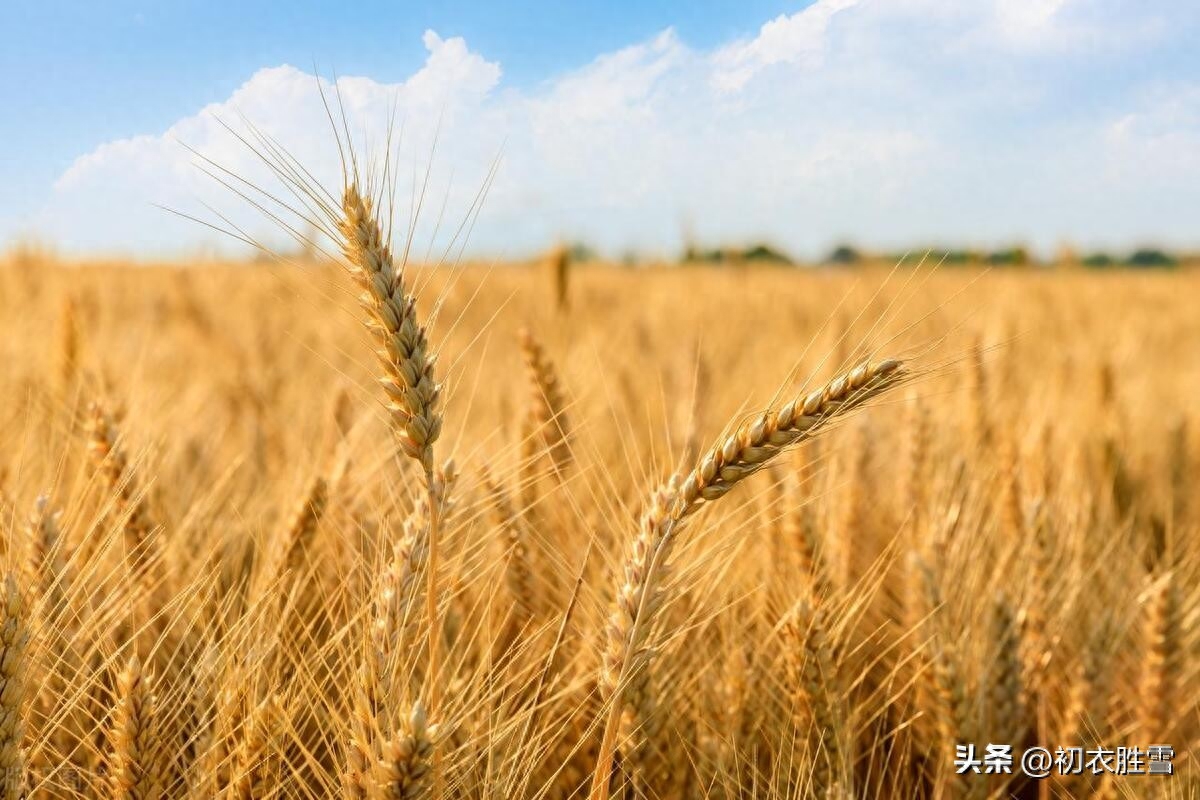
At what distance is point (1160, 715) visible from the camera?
152cm

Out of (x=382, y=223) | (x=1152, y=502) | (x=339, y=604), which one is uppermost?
(x=382, y=223)

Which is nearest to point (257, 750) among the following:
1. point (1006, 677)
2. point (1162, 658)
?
point (1006, 677)

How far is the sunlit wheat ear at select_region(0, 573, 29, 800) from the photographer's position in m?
0.88

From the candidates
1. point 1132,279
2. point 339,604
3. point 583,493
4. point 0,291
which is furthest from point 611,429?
point 1132,279

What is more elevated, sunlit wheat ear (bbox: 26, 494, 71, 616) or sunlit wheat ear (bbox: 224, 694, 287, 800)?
sunlit wheat ear (bbox: 26, 494, 71, 616)

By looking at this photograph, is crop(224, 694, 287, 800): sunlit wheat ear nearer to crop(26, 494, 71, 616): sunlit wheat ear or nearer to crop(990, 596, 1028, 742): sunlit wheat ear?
crop(26, 494, 71, 616): sunlit wheat ear

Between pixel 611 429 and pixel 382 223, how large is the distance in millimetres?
1805

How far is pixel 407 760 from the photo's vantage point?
79cm

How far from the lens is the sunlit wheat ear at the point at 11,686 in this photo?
878 millimetres

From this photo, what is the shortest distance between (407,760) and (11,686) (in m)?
0.41

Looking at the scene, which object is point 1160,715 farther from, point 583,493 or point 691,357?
point 691,357

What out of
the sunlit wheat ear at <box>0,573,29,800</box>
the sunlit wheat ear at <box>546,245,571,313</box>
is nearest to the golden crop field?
the sunlit wheat ear at <box>0,573,29,800</box>

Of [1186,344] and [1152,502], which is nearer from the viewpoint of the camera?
[1152,502]

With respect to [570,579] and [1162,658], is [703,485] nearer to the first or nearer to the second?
[570,579]
